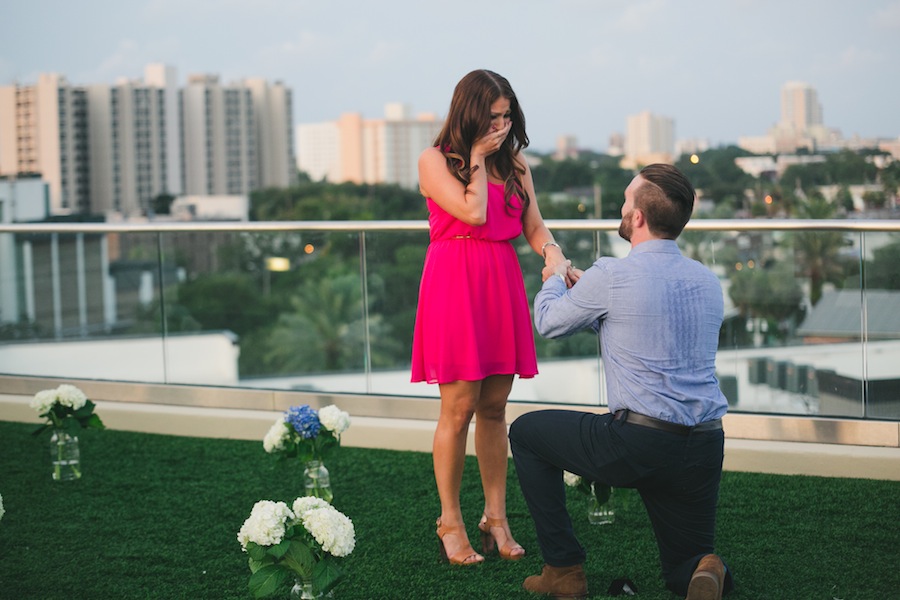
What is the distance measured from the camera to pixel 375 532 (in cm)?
381

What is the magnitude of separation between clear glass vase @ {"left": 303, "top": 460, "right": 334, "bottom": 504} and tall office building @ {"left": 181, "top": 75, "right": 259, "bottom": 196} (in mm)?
105384

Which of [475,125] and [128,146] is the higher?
[128,146]

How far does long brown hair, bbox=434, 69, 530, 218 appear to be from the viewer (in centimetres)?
323

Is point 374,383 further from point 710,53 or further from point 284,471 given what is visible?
A: point 710,53

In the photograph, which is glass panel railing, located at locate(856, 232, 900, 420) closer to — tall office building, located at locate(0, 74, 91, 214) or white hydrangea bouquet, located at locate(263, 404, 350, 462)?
white hydrangea bouquet, located at locate(263, 404, 350, 462)

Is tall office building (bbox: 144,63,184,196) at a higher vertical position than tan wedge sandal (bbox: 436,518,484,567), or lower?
higher

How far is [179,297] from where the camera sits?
23.0 feet

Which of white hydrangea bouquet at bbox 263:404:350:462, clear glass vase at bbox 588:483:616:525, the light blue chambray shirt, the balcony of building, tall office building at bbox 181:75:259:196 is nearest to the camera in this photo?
the light blue chambray shirt

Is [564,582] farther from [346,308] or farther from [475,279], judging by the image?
[346,308]

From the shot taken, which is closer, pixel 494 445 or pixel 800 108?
pixel 494 445

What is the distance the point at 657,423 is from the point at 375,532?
4.71 feet

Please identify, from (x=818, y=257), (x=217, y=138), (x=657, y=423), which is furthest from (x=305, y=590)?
(x=217, y=138)

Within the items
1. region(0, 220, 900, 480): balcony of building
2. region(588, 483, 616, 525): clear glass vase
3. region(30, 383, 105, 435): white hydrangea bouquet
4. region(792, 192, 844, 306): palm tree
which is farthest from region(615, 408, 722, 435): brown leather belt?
region(30, 383, 105, 435): white hydrangea bouquet

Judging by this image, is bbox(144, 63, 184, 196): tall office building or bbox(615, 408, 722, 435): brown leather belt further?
bbox(144, 63, 184, 196): tall office building
